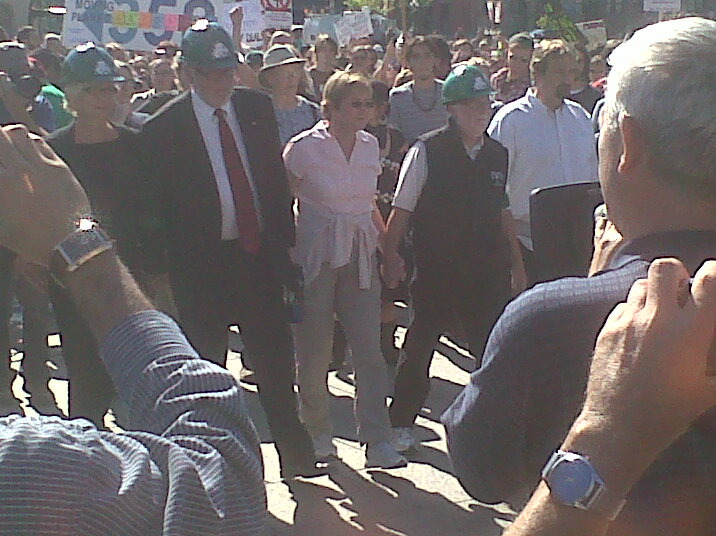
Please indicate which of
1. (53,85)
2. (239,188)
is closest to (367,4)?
(53,85)

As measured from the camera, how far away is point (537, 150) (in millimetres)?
6238

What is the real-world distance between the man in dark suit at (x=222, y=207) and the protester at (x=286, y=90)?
2.03m

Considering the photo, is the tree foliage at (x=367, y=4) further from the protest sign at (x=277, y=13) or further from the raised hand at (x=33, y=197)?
the raised hand at (x=33, y=197)

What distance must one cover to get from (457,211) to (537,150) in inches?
32.4

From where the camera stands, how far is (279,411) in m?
5.29

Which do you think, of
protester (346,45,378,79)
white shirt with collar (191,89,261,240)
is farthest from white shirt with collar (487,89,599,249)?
protester (346,45,378,79)

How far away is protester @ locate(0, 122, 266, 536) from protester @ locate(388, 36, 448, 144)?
651cm

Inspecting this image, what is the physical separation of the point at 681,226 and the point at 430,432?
464 cm

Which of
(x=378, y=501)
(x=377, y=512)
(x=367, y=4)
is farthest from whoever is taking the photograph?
(x=367, y=4)

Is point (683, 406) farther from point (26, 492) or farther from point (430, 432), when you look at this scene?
point (430, 432)

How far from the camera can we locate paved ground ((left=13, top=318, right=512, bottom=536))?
504 centimetres

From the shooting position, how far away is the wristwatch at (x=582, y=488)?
144 centimetres

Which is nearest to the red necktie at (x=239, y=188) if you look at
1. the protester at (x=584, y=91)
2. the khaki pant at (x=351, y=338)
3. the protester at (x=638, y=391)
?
the khaki pant at (x=351, y=338)

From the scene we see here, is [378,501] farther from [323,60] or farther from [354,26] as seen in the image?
[354,26]
